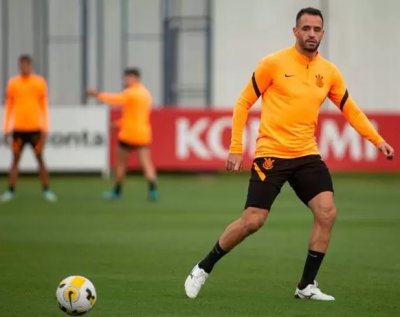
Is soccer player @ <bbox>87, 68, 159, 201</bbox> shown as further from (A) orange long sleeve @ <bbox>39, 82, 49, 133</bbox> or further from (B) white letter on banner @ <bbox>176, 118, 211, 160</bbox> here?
(B) white letter on banner @ <bbox>176, 118, 211, 160</bbox>

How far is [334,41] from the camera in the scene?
30.0 metres

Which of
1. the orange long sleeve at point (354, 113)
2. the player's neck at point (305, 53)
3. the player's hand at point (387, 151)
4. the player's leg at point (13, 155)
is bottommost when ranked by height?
the player's leg at point (13, 155)

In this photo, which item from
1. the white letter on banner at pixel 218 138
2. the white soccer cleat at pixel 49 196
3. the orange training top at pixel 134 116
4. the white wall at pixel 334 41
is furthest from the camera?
the white wall at pixel 334 41

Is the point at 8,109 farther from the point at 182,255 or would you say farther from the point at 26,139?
the point at 182,255

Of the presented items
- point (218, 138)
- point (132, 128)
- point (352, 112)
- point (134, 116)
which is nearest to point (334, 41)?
point (218, 138)

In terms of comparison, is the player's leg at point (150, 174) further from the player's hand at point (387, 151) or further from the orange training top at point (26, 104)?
the player's hand at point (387, 151)

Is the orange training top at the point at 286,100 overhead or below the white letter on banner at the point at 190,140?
overhead

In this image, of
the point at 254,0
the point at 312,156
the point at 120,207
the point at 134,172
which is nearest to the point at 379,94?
the point at 254,0

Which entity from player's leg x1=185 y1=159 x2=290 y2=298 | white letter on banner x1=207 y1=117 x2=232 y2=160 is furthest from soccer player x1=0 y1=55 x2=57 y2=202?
player's leg x1=185 y1=159 x2=290 y2=298

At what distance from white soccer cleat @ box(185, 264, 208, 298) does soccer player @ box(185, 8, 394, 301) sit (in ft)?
1.16

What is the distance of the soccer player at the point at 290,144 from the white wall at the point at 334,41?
804 inches

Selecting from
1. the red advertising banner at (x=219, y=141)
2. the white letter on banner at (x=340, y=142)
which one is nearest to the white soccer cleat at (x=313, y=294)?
the red advertising banner at (x=219, y=141)

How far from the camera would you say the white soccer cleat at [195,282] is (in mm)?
9797

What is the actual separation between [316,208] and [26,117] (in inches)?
468
